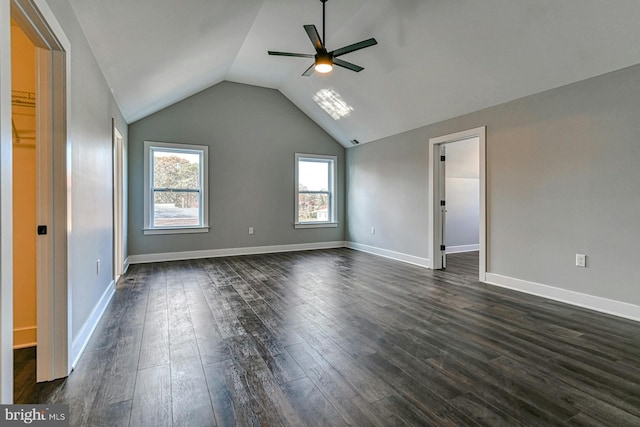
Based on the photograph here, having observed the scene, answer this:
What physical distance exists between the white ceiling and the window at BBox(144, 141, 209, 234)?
0.83 metres

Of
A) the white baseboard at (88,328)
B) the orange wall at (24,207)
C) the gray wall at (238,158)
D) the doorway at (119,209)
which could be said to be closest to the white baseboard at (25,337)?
the orange wall at (24,207)

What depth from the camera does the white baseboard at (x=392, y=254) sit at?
5238 millimetres

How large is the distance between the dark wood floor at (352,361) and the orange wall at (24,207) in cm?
50

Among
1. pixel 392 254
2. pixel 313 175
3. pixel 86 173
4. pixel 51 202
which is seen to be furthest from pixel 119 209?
pixel 392 254

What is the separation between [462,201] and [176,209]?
615cm

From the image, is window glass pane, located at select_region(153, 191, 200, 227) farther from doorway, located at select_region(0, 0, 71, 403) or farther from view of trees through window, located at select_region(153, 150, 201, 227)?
doorway, located at select_region(0, 0, 71, 403)

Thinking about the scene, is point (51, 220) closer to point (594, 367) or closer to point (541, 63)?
point (594, 367)

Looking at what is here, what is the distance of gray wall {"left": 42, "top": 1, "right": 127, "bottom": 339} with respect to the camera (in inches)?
82.9

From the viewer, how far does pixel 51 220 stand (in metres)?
1.88

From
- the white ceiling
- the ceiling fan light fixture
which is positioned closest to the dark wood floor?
the white ceiling

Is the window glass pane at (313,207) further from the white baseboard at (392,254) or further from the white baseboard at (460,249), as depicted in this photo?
the white baseboard at (460,249)

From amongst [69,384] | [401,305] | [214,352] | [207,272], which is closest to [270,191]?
[207,272]

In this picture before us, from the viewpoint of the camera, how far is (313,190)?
7.19 m

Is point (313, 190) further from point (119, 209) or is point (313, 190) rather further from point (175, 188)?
point (119, 209)
